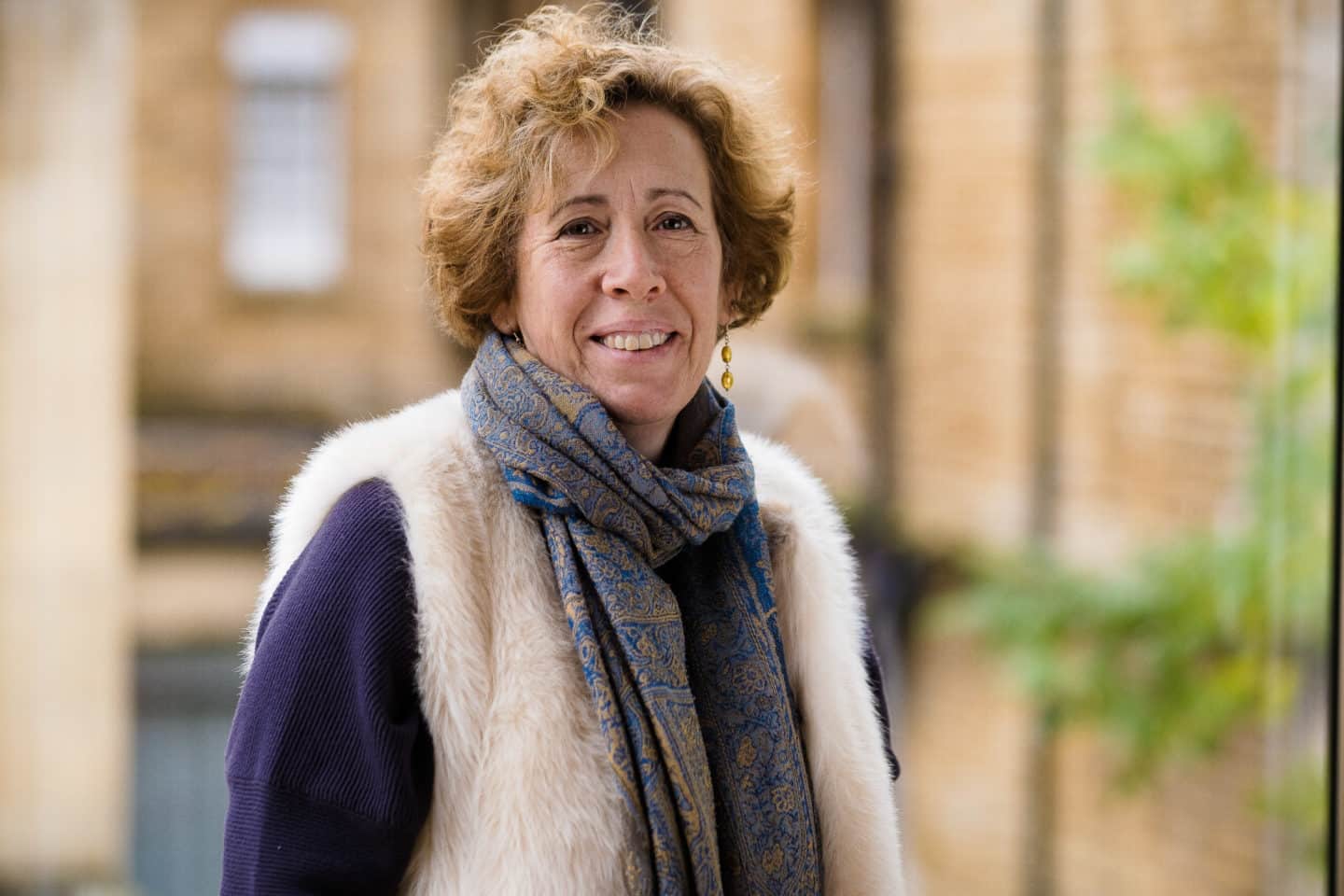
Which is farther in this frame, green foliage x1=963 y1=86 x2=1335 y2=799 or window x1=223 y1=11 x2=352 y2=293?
window x1=223 y1=11 x2=352 y2=293

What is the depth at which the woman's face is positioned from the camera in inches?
44.5

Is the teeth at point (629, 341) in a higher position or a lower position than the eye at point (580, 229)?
lower

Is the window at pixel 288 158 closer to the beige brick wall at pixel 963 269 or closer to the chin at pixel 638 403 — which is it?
the beige brick wall at pixel 963 269

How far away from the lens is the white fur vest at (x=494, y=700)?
1.06 meters

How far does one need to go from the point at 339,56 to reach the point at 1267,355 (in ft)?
7.22

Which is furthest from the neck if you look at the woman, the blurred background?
the blurred background

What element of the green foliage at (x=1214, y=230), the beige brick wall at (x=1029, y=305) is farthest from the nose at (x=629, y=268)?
the beige brick wall at (x=1029, y=305)

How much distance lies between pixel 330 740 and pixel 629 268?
403 mm

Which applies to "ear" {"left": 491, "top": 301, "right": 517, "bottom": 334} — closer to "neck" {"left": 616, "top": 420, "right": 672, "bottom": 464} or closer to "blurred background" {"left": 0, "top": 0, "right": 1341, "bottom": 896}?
"neck" {"left": 616, "top": 420, "right": 672, "bottom": 464}

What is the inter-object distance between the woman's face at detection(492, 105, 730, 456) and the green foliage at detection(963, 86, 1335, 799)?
7.53ft

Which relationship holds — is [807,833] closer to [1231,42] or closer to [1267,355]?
[1267,355]

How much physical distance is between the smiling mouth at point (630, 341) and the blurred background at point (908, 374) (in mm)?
1565

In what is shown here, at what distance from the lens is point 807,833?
1180mm

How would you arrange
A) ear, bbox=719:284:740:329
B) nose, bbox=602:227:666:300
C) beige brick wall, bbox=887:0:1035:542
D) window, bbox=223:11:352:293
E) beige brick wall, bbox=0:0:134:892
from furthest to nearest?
1. beige brick wall, bbox=887:0:1035:542
2. window, bbox=223:11:352:293
3. beige brick wall, bbox=0:0:134:892
4. ear, bbox=719:284:740:329
5. nose, bbox=602:227:666:300
